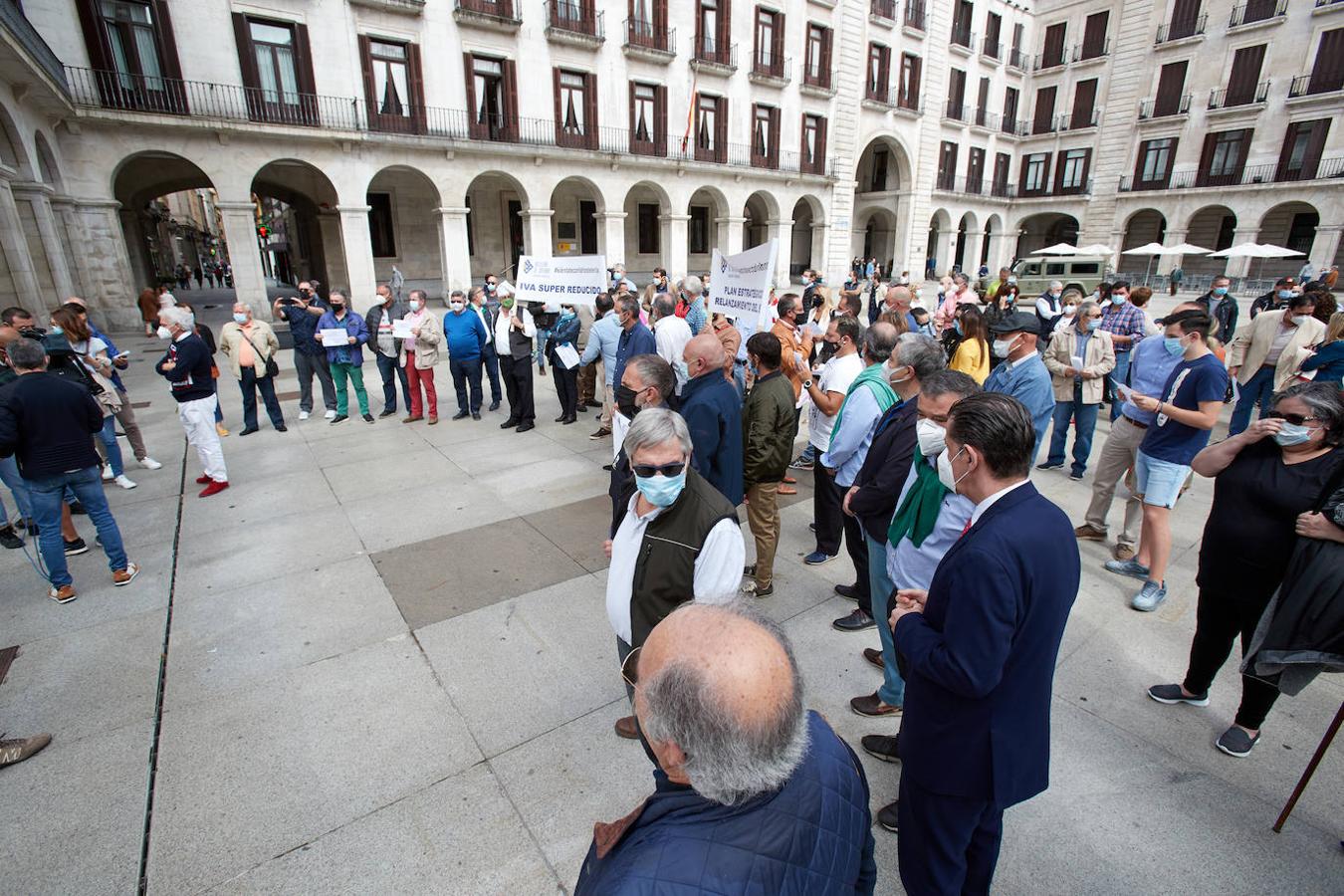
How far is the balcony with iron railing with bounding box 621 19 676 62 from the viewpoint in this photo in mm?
22250

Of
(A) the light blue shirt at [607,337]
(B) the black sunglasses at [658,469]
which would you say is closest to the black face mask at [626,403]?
(B) the black sunglasses at [658,469]

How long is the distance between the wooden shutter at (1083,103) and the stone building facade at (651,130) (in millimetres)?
158

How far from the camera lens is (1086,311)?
690 cm

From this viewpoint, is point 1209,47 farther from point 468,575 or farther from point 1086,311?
point 468,575

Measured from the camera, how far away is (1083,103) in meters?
34.9

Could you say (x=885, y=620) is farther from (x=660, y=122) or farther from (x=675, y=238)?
(x=660, y=122)

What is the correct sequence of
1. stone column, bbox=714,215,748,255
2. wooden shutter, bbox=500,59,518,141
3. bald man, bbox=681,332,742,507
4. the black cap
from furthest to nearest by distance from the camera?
stone column, bbox=714,215,748,255, wooden shutter, bbox=500,59,518,141, the black cap, bald man, bbox=681,332,742,507

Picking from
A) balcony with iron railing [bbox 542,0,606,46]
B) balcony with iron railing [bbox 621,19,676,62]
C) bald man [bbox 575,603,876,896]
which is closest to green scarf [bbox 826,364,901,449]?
bald man [bbox 575,603,876,896]

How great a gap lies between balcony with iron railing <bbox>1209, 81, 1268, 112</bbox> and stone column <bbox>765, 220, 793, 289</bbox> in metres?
21.4

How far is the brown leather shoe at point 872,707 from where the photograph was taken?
3180mm

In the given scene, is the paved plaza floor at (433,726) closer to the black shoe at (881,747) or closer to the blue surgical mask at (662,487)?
the black shoe at (881,747)

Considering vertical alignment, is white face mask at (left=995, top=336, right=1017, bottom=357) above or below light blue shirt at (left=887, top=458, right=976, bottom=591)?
above

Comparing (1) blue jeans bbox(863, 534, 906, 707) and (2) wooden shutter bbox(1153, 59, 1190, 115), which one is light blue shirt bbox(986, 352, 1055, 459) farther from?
(2) wooden shutter bbox(1153, 59, 1190, 115)

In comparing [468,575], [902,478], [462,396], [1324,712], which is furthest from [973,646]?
[462,396]
